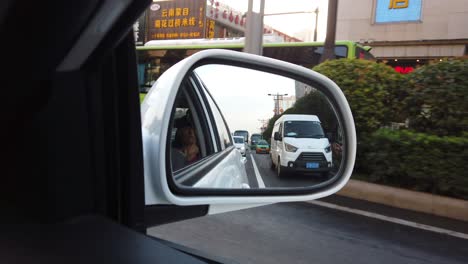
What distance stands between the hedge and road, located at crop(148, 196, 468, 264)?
0.80 m

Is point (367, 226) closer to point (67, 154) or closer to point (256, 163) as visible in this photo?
point (256, 163)

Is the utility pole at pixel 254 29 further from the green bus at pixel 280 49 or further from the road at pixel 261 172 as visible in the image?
the road at pixel 261 172

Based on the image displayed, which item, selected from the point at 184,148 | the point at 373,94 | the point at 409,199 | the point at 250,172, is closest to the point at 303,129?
the point at 250,172

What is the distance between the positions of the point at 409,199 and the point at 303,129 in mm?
4516

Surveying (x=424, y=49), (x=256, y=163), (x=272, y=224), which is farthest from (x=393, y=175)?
(x=424, y=49)

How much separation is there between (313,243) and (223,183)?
2.62 metres

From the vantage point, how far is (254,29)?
30.2ft

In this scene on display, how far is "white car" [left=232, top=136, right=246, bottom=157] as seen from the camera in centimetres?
148

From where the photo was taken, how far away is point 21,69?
1035 mm

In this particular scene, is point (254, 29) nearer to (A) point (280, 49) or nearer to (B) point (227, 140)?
(A) point (280, 49)

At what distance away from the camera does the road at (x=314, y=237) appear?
3586mm

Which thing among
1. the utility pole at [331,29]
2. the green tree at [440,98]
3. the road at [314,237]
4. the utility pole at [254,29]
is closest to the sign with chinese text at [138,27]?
the road at [314,237]

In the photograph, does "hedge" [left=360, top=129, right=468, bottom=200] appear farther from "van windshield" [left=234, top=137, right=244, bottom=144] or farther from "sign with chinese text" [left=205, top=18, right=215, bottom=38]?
"sign with chinese text" [left=205, top=18, right=215, bottom=38]

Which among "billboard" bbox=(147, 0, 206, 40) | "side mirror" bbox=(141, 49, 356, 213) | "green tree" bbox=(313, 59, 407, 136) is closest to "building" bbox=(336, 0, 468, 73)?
"billboard" bbox=(147, 0, 206, 40)
